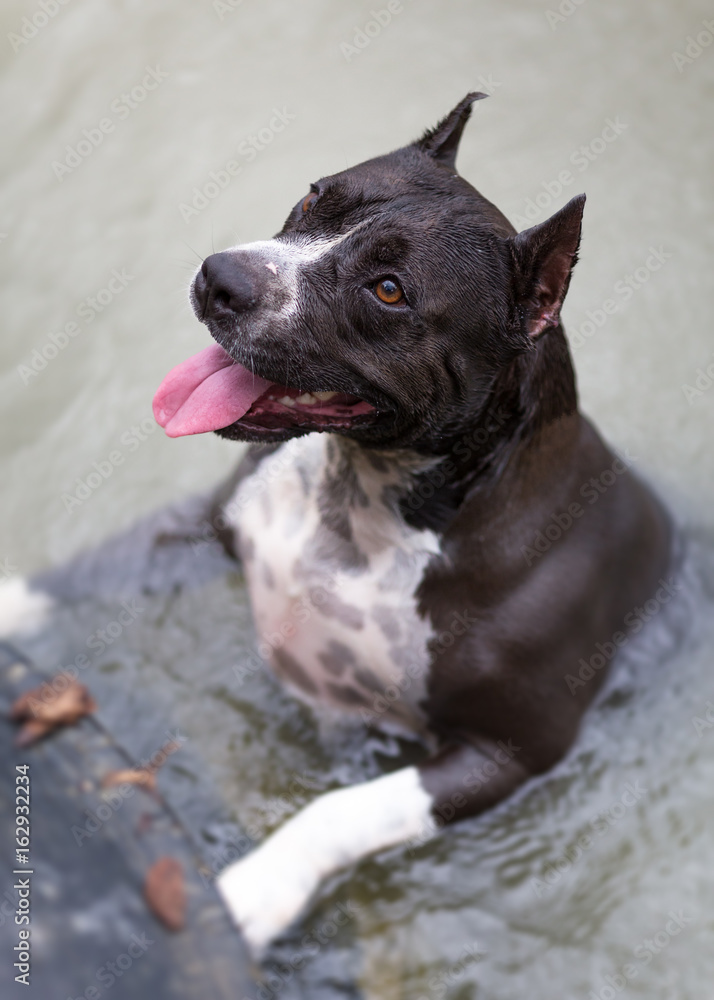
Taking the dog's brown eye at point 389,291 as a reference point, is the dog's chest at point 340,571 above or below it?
below

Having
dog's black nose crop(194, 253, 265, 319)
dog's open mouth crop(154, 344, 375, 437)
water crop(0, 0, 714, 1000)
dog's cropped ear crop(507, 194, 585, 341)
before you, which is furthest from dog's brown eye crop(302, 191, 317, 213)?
water crop(0, 0, 714, 1000)

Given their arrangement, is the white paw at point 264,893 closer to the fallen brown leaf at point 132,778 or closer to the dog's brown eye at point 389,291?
the fallen brown leaf at point 132,778

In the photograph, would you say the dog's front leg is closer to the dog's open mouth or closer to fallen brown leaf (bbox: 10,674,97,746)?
fallen brown leaf (bbox: 10,674,97,746)

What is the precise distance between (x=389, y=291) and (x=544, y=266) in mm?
380

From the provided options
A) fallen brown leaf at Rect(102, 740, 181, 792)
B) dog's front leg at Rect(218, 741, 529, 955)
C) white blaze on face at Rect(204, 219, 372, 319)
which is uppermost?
white blaze on face at Rect(204, 219, 372, 319)

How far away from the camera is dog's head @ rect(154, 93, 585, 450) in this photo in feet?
8.91

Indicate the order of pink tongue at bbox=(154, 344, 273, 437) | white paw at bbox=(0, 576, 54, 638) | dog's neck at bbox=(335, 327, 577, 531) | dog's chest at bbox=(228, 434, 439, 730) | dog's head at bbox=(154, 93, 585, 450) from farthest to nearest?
white paw at bbox=(0, 576, 54, 638) < dog's chest at bbox=(228, 434, 439, 730) < dog's neck at bbox=(335, 327, 577, 531) < pink tongue at bbox=(154, 344, 273, 437) < dog's head at bbox=(154, 93, 585, 450)

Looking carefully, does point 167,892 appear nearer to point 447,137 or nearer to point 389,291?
point 389,291

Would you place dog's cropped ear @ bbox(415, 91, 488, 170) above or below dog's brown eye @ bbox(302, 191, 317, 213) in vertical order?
below

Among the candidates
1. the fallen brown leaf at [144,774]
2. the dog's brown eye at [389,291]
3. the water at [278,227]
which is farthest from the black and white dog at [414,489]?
the fallen brown leaf at [144,774]

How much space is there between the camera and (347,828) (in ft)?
11.0

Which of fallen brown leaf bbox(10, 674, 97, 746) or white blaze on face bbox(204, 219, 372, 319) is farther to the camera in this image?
fallen brown leaf bbox(10, 674, 97, 746)

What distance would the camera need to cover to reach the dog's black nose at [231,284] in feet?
8.95

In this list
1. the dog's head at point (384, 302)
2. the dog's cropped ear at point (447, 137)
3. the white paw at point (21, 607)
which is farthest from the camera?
the white paw at point (21, 607)
